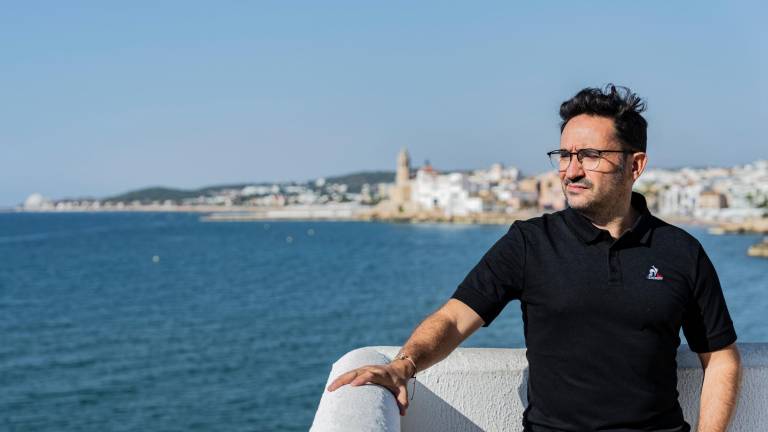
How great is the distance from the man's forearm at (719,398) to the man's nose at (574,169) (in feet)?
1.79

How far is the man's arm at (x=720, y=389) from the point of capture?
6.66ft

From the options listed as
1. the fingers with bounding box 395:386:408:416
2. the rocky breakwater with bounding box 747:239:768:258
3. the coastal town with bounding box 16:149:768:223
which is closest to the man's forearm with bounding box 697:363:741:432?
the fingers with bounding box 395:386:408:416

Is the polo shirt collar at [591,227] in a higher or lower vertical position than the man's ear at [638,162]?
lower

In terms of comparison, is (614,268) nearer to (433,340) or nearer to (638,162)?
(638,162)

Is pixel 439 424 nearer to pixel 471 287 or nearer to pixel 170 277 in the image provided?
pixel 471 287

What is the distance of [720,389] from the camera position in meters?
2.04

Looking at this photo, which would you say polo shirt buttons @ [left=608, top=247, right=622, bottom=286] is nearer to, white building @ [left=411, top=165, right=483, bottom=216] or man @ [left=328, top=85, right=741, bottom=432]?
man @ [left=328, top=85, right=741, bottom=432]

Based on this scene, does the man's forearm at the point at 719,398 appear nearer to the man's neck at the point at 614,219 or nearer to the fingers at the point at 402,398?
the man's neck at the point at 614,219

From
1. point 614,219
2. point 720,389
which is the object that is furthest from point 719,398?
point 614,219

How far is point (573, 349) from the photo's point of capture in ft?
6.21

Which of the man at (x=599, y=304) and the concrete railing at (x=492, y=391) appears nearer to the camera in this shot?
the man at (x=599, y=304)

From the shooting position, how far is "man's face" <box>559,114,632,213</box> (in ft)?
6.47

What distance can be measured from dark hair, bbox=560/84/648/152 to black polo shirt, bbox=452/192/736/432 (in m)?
0.20

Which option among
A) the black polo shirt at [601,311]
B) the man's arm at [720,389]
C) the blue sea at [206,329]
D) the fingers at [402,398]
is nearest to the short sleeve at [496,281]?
the black polo shirt at [601,311]
